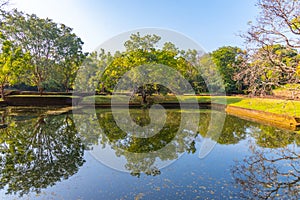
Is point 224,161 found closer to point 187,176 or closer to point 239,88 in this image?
point 187,176

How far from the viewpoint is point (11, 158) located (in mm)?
7508

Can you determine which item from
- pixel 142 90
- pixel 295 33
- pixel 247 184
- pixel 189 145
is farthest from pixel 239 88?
pixel 247 184

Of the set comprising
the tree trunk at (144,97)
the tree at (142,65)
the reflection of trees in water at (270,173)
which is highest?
the tree at (142,65)

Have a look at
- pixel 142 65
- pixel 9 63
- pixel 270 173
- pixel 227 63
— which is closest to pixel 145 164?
pixel 270 173

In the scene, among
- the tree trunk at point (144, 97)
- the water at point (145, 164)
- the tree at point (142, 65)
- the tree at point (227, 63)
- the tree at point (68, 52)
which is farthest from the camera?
the tree at point (227, 63)

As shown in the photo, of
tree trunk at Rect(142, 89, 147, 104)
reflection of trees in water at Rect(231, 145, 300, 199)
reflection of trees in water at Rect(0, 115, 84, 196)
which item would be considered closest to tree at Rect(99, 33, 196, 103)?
tree trunk at Rect(142, 89, 147, 104)

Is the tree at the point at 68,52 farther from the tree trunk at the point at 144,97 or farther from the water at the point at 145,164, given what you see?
the water at the point at 145,164

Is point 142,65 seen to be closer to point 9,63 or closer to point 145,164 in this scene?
point 9,63

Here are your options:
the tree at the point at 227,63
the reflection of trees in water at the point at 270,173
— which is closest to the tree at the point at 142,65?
the tree at the point at 227,63

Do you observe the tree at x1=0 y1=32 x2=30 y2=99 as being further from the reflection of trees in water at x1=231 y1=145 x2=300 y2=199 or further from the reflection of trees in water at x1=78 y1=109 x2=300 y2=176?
the reflection of trees in water at x1=231 y1=145 x2=300 y2=199

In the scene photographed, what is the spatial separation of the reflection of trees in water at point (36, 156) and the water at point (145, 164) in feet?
0.08

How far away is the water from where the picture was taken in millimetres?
5271

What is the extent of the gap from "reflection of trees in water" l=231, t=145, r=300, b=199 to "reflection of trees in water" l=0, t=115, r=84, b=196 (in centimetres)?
516

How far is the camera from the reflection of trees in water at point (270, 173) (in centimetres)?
531
